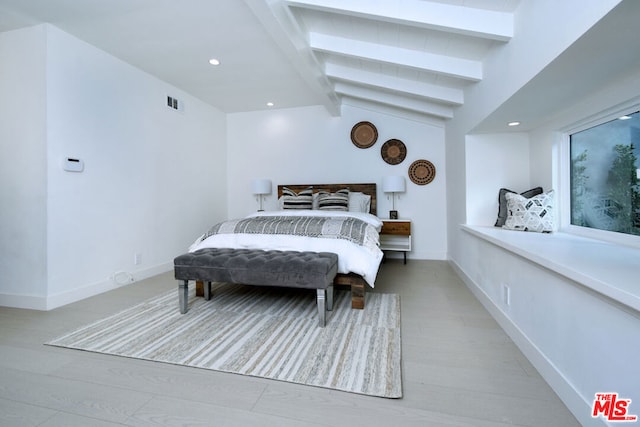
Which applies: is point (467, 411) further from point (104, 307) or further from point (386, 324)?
point (104, 307)

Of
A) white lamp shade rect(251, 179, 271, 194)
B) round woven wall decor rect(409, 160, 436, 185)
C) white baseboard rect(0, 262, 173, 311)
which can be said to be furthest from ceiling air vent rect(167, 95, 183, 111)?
round woven wall decor rect(409, 160, 436, 185)

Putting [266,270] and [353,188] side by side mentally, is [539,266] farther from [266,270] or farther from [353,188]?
[353,188]

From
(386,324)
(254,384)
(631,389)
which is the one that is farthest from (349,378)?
(631,389)

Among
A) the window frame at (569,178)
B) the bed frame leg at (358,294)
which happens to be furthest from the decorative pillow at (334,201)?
the window frame at (569,178)

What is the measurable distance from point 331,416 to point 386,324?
96cm

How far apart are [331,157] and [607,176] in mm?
3279

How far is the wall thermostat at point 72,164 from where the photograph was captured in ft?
8.25

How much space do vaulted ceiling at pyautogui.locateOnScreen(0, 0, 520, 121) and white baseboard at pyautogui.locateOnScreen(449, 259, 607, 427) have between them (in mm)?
1883

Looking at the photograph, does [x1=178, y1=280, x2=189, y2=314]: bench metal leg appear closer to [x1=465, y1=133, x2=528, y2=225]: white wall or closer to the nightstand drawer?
the nightstand drawer

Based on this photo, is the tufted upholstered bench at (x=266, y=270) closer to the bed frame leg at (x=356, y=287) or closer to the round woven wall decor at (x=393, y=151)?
the bed frame leg at (x=356, y=287)

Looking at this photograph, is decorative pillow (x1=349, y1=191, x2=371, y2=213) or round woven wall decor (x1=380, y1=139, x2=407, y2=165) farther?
round woven wall decor (x1=380, y1=139, x2=407, y2=165)

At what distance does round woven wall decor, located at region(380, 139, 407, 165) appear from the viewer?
4309 millimetres

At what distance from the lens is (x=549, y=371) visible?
1.36 meters

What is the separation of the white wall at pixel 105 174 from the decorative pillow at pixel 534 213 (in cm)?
390
